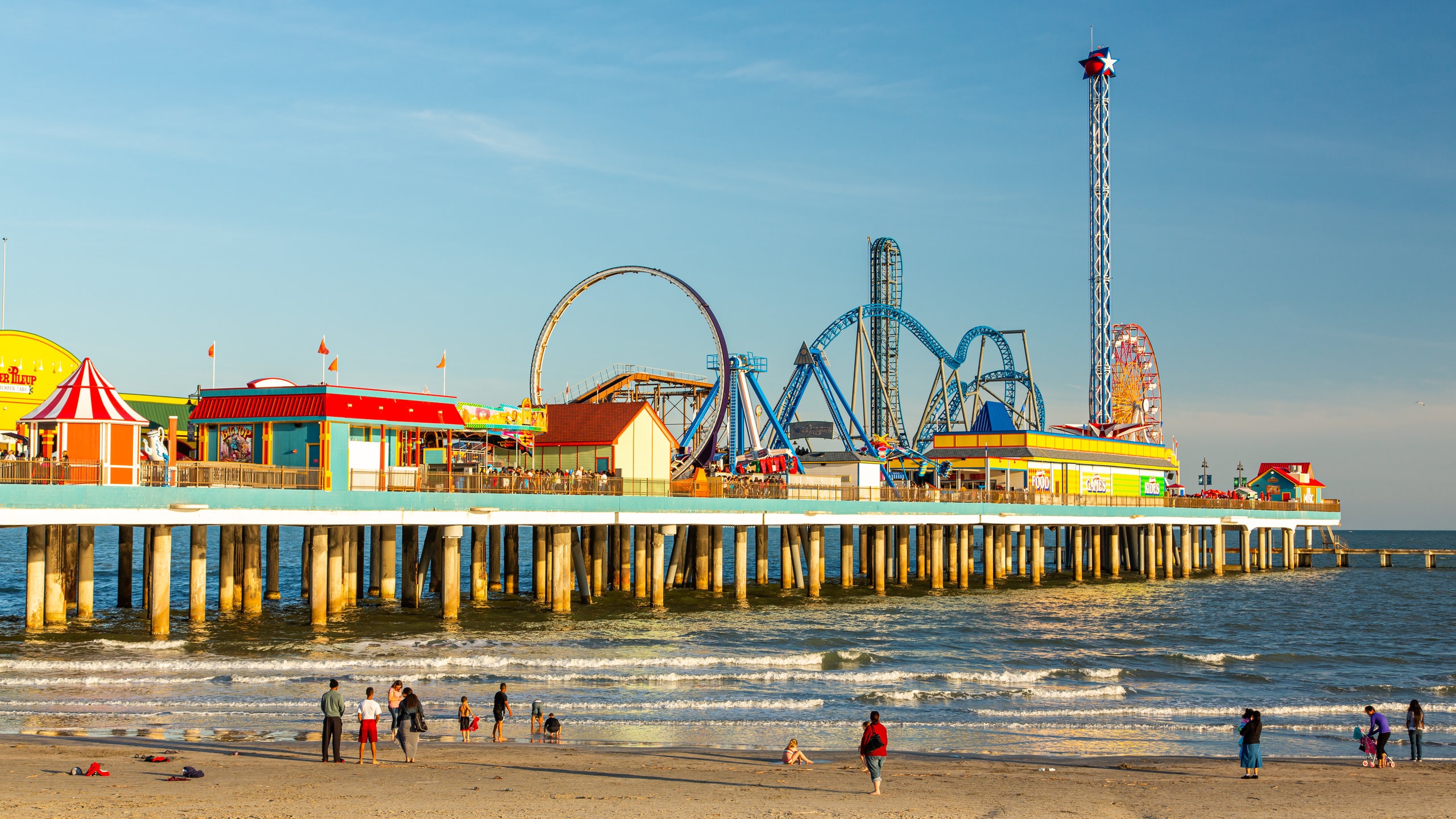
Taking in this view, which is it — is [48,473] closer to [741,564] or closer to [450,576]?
[450,576]

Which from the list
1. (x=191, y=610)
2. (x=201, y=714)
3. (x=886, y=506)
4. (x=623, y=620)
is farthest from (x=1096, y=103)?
(x=201, y=714)

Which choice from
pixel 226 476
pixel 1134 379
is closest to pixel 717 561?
pixel 226 476

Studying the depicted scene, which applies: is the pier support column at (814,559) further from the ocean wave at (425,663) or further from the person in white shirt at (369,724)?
the person in white shirt at (369,724)

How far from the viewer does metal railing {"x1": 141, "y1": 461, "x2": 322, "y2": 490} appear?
3238 cm

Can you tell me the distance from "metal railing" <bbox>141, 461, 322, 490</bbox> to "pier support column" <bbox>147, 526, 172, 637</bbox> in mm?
1182

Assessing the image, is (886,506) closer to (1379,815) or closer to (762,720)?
(762,720)

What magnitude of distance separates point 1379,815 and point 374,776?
48.3ft

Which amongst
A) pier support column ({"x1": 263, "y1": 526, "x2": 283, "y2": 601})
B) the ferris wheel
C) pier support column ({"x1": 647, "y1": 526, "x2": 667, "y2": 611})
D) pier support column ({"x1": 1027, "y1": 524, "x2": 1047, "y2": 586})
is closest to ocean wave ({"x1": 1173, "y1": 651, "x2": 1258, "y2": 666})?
pier support column ({"x1": 647, "y1": 526, "x2": 667, "y2": 611})

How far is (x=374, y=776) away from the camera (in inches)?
788

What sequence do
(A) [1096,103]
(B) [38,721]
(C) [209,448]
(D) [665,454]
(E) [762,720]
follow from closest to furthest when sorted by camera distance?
(B) [38,721] → (E) [762,720] → (C) [209,448] → (D) [665,454] → (A) [1096,103]

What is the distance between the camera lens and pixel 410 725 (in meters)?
21.2

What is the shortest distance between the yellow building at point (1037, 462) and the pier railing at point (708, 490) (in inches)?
79.9

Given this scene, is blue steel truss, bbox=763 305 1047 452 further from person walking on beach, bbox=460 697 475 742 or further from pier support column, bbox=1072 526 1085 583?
Answer: person walking on beach, bbox=460 697 475 742

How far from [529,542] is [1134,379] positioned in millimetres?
52538
